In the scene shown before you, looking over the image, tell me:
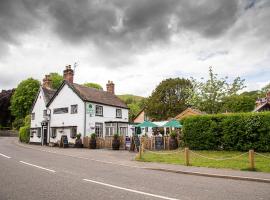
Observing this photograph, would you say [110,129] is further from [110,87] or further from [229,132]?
[229,132]

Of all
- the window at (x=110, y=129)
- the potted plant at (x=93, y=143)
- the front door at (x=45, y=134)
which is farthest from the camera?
the front door at (x=45, y=134)

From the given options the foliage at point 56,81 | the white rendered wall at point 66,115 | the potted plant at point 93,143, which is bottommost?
the potted plant at point 93,143

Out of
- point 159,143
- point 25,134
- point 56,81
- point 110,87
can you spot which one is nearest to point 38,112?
point 25,134

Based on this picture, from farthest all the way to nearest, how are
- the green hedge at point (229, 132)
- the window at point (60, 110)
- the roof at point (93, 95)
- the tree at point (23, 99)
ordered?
the tree at point (23, 99)
the window at point (60, 110)
the roof at point (93, 95)
the green hedge at point (229, 132)

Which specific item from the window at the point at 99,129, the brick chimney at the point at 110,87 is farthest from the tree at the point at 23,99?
the window at the point at 99,129

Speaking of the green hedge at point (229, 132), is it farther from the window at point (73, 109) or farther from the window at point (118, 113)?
the window at point (118, 113)

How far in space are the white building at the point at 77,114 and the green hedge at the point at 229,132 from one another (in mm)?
15439

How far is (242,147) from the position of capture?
20562 millimetres

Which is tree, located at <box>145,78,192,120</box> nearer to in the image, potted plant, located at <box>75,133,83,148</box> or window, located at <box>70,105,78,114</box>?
window, located at <box>70,105,78,114</box>

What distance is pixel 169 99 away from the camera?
58781 mm

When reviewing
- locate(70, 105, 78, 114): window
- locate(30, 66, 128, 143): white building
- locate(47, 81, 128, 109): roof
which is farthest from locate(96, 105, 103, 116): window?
locate(70, 105, 78, 114): window

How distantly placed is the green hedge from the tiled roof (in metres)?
16.6

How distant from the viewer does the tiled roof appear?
36750 mm

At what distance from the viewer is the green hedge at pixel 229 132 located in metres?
19.8
